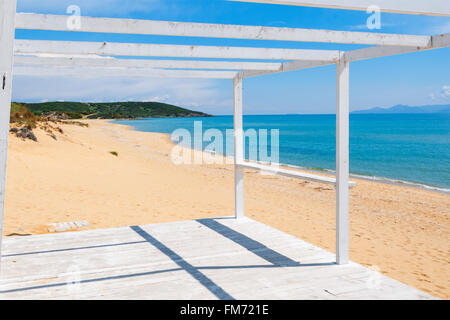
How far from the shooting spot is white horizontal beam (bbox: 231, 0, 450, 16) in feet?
7.55

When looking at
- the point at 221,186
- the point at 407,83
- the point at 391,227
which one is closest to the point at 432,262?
the point at 391,227

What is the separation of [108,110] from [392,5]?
3735 inches

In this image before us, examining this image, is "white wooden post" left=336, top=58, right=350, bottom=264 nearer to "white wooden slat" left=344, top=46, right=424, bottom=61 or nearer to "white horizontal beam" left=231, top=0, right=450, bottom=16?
"white wooden slat" left=344, top=46, right=424, bottom=61

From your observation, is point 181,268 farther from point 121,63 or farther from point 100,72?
point 100,72

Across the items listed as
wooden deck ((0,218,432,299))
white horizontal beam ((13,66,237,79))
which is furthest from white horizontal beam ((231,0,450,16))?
white horizontal beam ((13,66,237,79))

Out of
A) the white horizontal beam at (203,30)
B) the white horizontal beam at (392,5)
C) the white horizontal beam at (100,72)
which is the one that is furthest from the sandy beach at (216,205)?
the white horizontal beam at (392,5)

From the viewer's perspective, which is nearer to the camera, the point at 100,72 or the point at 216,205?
the point at 100,72

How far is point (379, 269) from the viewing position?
17.0ft

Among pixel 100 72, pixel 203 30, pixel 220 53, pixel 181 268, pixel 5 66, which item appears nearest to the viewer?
Result: pixel 5 66

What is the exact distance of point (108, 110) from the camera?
3652 inches

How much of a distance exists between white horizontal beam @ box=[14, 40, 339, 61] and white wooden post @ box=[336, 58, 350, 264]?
1.02 feet

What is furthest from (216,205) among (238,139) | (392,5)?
(392,5)

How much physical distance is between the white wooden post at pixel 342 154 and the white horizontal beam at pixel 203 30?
867 mm

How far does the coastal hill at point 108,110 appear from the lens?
6989 cm
